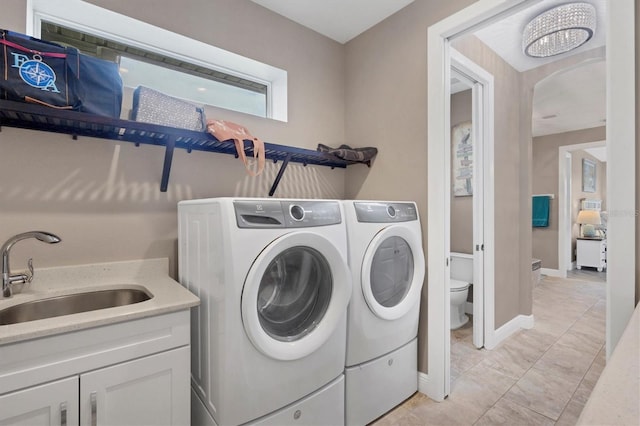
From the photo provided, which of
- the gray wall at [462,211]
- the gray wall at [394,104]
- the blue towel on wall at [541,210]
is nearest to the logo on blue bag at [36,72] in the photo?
the gray wall at [394,104]

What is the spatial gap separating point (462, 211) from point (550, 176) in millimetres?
3169

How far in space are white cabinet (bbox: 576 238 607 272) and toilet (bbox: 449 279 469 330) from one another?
4.14 metres

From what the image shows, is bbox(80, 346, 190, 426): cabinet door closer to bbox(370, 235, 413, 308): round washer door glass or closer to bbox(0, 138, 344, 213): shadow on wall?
bbox(0, 138, 344, 213): shadow on wall

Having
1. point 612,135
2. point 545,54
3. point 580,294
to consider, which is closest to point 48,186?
point 612,135

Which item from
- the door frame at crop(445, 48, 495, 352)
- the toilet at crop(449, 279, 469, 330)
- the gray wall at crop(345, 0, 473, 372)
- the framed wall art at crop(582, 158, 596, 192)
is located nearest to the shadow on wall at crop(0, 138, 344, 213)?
the gray wall at crop(345, 0, 473, 372)

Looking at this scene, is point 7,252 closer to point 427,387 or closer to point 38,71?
point 38,71

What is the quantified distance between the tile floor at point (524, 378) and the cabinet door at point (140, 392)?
1.08 metres

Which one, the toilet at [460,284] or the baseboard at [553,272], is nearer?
the toilet at [460,284]

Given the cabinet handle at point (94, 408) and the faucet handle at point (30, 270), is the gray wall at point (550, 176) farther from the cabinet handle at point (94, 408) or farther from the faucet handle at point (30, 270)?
the faucet handle at point (30, 270)

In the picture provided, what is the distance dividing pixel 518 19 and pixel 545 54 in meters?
0.35

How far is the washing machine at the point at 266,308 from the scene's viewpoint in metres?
1.14

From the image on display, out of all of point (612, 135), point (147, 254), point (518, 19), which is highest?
point (518, 19)

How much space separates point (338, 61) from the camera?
8.22 ft

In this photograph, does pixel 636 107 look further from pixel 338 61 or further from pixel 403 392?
pixel 338 61
